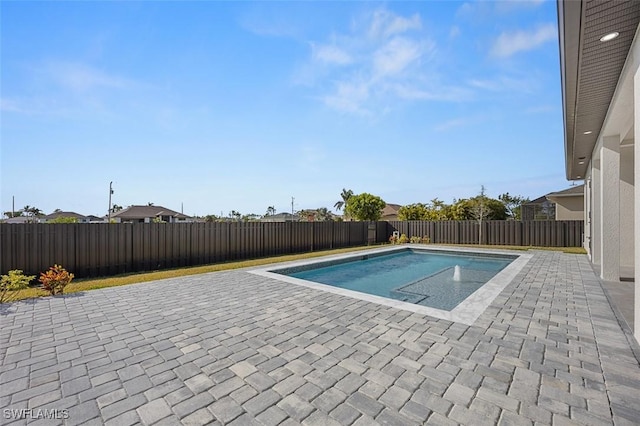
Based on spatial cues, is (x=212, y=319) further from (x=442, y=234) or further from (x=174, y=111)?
(x=442, y=234)

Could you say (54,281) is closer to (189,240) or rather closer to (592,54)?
(189,240)

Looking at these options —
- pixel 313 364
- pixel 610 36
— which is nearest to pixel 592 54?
pixel 610 36

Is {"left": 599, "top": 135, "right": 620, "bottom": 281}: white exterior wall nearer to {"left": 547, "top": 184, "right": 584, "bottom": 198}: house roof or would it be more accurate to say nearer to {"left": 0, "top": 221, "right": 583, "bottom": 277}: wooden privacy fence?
{"left": 0, "top": 221, "right": 583, "bottom": 277}: wooden privacy fence

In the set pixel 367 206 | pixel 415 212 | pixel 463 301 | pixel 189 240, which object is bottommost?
pixel 463 301

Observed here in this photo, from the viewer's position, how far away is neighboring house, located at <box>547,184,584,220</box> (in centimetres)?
1742

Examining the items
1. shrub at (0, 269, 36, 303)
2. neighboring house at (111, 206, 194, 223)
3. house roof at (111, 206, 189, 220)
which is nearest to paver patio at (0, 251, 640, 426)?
shrub at (0, 269, 36, 303)

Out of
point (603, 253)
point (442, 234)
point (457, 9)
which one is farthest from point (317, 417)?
point (442, 234)

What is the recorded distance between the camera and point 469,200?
24.8m

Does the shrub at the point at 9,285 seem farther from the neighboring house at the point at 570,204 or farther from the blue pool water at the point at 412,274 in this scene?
the neighboring house at the point at 570,204

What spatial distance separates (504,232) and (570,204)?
19.8 ft

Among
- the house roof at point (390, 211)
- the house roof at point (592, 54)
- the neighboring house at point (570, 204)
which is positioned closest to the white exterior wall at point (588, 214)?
the house roof at point (592, 54)

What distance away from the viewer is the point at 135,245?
28.0ft

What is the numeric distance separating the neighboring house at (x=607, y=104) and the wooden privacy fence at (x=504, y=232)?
6.69 m

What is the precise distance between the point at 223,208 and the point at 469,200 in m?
33.9
